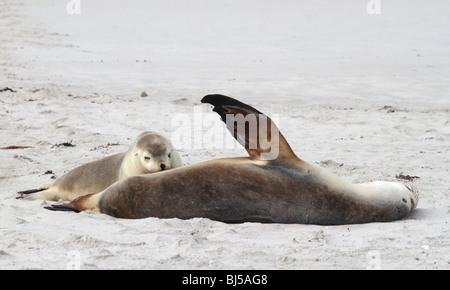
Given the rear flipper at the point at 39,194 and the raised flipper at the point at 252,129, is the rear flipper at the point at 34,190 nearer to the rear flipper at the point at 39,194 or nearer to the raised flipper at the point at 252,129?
the rear flipper at the point at 39,194

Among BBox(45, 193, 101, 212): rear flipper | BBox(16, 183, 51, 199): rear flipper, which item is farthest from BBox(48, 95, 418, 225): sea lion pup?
BBox(16, 183, 51, 199): rear flipper

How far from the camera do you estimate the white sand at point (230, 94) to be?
3988mm

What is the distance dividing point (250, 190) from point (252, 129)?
0.36 metres

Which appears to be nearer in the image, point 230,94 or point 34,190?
point 34,190

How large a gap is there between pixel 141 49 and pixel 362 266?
41.9 feet

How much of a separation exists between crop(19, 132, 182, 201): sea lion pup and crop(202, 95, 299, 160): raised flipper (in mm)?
1032

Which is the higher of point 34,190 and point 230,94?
point 34,190

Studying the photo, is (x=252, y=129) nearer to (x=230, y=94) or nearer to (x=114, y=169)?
(x=114, y=169)

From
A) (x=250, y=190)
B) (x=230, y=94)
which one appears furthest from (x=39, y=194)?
(x=230, y=94)

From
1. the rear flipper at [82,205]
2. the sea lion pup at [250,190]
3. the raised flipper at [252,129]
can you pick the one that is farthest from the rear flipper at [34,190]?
the raised flipper at [252,129]

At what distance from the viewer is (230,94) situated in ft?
36.2

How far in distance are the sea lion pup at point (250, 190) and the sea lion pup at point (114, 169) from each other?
2.77 ft

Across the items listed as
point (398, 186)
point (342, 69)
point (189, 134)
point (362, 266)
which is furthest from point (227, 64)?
point (362, 266)

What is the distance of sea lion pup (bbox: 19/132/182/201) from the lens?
5543mm
